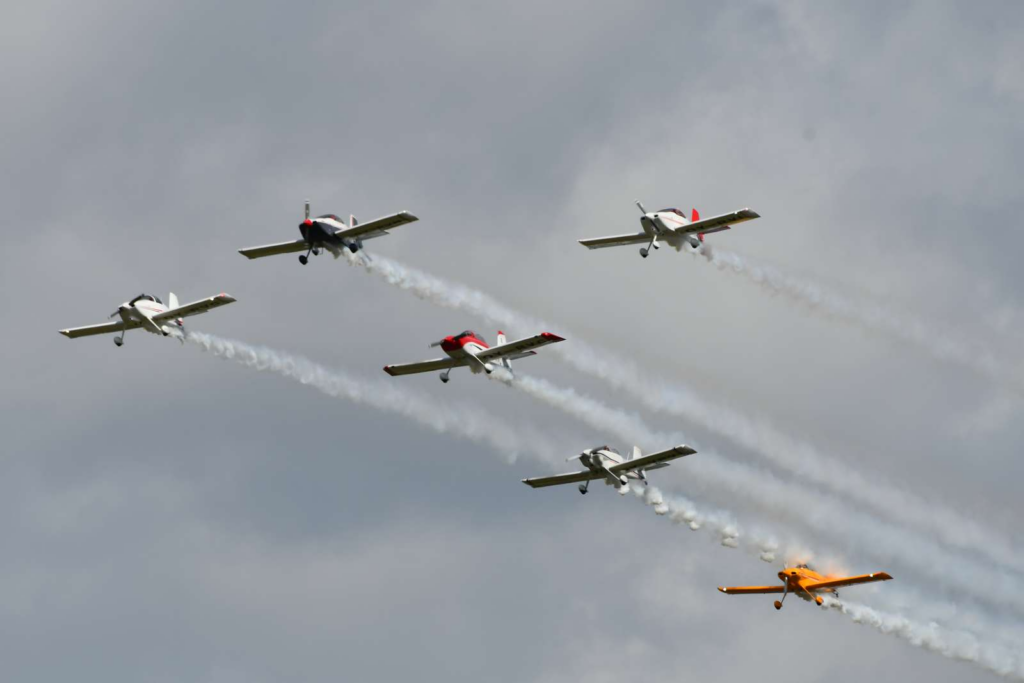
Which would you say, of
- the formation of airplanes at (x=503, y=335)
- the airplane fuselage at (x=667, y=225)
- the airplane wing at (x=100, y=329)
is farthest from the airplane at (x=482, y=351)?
the airplane wing at (x=100, y=329)

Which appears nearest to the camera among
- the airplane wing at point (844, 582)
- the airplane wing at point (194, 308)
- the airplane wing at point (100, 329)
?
the airplane wing at point (844, 582)

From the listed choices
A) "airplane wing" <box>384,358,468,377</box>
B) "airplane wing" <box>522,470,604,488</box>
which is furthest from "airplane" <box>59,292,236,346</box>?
"airplane wing" <box>522,470,604,488</box>

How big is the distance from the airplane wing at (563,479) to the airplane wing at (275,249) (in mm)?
17342

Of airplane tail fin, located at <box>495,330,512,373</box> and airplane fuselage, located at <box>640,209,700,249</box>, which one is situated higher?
airplane fuselage, located at <box>640,209,700,249</box>

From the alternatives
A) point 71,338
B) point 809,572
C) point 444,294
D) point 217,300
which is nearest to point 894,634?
point 809,572

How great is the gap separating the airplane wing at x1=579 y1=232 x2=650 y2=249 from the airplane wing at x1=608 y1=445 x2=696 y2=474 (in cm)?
1304

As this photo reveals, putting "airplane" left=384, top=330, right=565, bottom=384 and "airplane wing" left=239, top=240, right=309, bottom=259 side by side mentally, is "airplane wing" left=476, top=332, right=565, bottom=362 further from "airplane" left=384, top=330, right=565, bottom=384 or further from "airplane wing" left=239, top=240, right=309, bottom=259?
"airplane wing" left=239, top=240, right=309, bottom=259

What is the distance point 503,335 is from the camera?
94000mm

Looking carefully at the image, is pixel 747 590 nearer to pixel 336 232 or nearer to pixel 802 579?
pixel 802 579

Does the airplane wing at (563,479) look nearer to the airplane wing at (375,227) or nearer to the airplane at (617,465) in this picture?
the airplane at (617,465)

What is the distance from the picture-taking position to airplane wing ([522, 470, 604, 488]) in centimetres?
9812

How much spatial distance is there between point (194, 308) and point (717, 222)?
2735cm

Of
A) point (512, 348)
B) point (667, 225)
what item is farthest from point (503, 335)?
point (667, 225)

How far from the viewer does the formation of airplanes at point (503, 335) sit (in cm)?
9356
